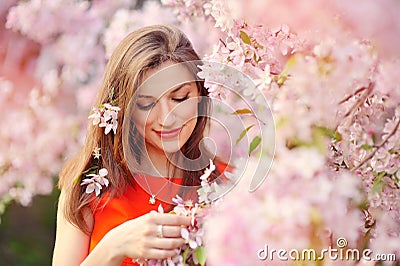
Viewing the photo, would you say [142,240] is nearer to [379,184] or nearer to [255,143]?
Answer: [255,143]

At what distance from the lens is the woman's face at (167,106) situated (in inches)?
63.8

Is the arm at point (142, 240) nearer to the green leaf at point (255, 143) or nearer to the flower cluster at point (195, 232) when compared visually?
the flower cluster at point (195, 232)

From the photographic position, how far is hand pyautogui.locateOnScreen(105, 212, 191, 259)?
4.51 feet

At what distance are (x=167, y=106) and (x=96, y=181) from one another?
24 centimetres

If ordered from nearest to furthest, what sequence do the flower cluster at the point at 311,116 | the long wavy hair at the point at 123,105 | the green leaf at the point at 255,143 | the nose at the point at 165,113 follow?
the flower cluster at the point at 311,116
the green leaf at the point at 255,143
the nose at the point at 165,113
the long wavy hair at the point at 123,105

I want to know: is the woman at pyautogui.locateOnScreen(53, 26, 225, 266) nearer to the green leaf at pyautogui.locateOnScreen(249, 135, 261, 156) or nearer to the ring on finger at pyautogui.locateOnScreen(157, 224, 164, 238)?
A: the ring on finger at pyautogui.locateOnScreen(157, 224, 164, 238)

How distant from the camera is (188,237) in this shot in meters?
1.36

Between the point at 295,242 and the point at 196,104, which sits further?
the point at 196,104

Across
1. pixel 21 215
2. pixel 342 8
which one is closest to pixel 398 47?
pixel 342 8

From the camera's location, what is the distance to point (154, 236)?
1398 mm

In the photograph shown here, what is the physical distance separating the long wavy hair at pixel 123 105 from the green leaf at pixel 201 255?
46 cm

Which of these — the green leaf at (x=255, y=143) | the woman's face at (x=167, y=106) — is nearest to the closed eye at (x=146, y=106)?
the woman's face at (x=167, y=106)

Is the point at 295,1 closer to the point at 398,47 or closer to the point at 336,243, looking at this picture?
the point at 398,47

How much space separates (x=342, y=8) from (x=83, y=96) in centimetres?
264
